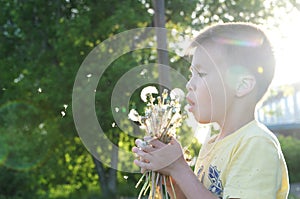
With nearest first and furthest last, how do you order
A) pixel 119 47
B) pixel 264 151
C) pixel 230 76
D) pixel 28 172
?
pixel 264 151
pixel 230 76
pixel 119 47
pixel 28 172

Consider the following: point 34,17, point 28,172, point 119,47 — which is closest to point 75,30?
point 119,47

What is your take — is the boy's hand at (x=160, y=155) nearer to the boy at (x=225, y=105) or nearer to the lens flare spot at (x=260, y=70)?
the boy at (x=225, y=105)

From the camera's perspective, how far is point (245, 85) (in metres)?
1.69

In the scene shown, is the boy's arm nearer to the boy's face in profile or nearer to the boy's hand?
the boy's hand

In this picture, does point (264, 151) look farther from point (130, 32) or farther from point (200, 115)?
point (130, 32)

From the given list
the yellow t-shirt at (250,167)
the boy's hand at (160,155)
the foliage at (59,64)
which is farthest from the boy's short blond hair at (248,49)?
the foliage at (59,64)

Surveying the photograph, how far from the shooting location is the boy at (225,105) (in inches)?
64.7

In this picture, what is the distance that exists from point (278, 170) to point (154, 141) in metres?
0.34

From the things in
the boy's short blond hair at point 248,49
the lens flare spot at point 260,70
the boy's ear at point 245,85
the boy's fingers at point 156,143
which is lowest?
the boy's fingers at point 156,143

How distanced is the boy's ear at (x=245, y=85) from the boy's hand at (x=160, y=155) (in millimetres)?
219

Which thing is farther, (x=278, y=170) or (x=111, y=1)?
(x=111, y=1)

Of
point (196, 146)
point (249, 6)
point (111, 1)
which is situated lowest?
point (196, 146)

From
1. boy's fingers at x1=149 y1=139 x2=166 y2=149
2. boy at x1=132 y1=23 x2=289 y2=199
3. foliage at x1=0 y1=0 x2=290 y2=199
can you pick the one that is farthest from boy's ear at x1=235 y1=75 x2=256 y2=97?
foliage at x1=0 y1=0 x2=290 y2=199

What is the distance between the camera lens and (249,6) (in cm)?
741
